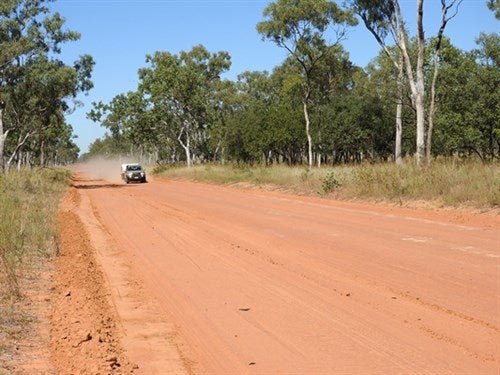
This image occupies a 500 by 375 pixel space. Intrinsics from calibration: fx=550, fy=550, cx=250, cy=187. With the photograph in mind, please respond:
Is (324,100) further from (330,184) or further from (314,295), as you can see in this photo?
(314,295)

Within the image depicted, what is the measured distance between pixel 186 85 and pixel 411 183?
138 feet

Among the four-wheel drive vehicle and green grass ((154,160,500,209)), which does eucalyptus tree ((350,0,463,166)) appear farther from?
the four-wheel drive vehicle

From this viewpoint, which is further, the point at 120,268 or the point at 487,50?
the point at 487,50

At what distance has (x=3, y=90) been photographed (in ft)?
125

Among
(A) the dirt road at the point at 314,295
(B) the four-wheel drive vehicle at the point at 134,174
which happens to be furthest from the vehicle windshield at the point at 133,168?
(A) the dirt road at the point at 314,295

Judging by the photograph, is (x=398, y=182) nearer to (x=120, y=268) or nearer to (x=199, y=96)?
(x=120, y=268)

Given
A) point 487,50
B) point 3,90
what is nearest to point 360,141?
point 487,50

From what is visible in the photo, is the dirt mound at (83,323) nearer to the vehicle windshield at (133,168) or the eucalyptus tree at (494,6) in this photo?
the eucalyptus tree at (494,6)

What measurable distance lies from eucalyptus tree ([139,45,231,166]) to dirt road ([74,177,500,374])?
45546 mm

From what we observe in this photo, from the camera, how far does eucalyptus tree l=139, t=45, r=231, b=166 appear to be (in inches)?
2275

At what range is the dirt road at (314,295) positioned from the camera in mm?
5035

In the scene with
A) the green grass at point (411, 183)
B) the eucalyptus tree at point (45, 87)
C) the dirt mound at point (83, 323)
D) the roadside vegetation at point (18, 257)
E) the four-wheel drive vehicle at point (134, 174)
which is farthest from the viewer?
the four-wheel drive vehicle at point (134, 174)

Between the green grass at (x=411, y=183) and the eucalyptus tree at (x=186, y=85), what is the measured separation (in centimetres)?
3140

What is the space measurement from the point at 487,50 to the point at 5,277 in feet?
136
